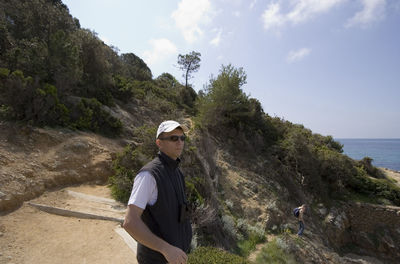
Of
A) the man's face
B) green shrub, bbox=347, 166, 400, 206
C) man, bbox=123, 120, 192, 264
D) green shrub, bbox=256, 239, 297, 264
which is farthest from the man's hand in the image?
green shrub, bbox=347, 166, 400, 206

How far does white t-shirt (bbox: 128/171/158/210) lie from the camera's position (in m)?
1.58

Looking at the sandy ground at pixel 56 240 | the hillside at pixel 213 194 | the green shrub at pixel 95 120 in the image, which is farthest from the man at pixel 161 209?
the green shrub at pixel 95 120

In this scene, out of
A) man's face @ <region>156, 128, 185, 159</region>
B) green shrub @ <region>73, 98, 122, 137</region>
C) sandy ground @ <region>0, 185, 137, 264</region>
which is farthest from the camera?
green shrub @ <region>73, 98, 122, 137</region>

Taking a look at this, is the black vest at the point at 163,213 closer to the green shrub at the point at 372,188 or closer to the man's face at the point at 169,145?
the man's face at the point at 169,145

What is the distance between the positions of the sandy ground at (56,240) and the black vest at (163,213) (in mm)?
2622

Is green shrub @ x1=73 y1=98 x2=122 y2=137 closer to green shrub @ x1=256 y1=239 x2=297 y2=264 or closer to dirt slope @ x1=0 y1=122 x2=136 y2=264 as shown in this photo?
dirt slope @ x1=0 y1=122 x2=136 y2=264

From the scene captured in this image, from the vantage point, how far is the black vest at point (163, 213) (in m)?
1.74

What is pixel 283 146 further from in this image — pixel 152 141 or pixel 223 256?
pixel 223 256

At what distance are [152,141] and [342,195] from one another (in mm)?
15869

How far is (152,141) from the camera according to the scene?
735 centimetres

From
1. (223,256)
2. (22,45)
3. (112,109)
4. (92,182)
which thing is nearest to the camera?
(223,256)

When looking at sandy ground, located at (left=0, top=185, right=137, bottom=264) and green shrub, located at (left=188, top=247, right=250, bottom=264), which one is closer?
green shrub, located at (left=188, top=247, right=250, bottom=264)

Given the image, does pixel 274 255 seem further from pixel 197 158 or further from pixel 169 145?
pixel 169 145

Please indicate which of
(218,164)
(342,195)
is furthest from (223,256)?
(342,195)
